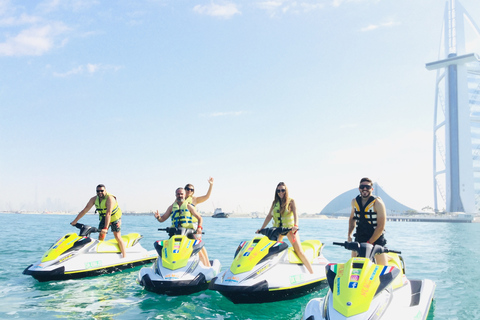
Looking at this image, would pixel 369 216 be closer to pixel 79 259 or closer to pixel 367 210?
pixel 367 210

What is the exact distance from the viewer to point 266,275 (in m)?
5.59

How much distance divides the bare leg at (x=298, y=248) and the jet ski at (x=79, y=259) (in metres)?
3.93

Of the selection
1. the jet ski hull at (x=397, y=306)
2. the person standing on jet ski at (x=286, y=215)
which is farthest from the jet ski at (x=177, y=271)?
the jet ski hull at (x=397, y=306)

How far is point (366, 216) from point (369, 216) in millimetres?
39

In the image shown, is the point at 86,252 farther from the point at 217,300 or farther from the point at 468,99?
the point at 468,99

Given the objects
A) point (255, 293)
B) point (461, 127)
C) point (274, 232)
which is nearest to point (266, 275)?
point (255, 293)

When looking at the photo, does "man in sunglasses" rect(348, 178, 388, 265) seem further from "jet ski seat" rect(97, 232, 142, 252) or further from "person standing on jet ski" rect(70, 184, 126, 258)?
"jet ski seat" rect(97, 232, 142, 252)

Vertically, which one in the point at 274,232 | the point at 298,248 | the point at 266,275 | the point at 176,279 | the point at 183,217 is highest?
the point at 183,217

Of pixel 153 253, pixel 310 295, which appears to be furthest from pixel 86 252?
pixel 310 295

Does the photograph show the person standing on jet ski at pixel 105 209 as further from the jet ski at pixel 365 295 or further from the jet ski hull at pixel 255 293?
the jet ski at pixel 365 295

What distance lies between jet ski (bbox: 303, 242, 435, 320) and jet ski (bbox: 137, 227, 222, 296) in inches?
93.5

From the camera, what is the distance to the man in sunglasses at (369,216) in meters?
4.94

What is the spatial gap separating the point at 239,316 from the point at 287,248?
51.6 inches

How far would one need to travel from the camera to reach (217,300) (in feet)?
20.4
